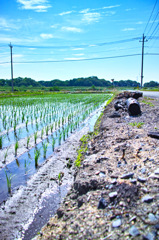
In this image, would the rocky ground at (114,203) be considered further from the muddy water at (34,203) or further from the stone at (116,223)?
the muddy water at (34,203)

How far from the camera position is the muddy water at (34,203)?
91.9 inches

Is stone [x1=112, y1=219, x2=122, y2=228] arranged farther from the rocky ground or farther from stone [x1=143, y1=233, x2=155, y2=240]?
stone [x1=143, y1=233, x2=155, y2=240]

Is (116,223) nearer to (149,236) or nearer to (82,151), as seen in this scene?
(149,236)

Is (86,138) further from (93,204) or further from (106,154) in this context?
(93,204)

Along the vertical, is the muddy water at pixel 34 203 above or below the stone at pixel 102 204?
below

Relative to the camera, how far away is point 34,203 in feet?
9.29

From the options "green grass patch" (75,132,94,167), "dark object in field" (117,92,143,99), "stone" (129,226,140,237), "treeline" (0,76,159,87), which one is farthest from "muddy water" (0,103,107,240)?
"treeline" (0,76,159,87)

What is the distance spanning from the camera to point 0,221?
2467mm

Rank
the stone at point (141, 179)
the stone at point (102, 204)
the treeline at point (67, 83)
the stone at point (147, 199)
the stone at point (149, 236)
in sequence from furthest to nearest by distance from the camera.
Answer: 1. the treeline at point (67, 83)
2. the stone at point (141, 179)
3. the stone at point (102, 204)
4. the stone at point (147, 199)
5. the stone at point (149, 236)

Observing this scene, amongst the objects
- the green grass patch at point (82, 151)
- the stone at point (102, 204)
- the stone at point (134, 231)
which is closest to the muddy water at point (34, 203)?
the green grass patch at point (82, 151)

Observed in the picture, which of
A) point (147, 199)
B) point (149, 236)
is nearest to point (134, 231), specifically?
point (149, 236)

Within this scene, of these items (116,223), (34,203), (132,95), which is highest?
(132,95)

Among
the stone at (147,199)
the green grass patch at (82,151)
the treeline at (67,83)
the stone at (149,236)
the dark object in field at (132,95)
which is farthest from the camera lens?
the treeline at (67,83)

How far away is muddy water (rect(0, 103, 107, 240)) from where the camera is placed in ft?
7.66
